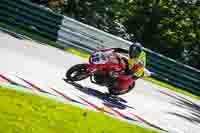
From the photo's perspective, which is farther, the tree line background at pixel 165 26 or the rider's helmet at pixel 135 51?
the tree line background at pixel 165 26

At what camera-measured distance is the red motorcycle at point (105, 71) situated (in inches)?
487

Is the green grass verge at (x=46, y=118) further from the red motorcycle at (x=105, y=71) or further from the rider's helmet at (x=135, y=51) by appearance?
the rider's helmet at (x=135, y=51)

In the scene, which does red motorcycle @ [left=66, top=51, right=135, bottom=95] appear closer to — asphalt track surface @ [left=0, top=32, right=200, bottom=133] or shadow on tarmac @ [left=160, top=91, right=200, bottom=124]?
asphalt track surface @ [left=0, top=32, right=200, bottom=133]

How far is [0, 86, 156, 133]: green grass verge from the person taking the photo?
7203 mm

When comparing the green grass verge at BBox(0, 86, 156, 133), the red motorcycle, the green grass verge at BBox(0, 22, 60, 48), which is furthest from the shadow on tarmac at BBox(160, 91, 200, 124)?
the green grass verge at BBox(0, 86, 156, 133)

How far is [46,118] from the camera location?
7957 millimetres

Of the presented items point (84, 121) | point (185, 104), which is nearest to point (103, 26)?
point (185, 104)

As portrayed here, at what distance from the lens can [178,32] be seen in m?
32.0

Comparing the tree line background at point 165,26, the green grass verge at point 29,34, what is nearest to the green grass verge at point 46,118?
the green grass verge at point 29,34

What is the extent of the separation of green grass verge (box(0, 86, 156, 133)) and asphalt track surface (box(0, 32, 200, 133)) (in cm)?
126

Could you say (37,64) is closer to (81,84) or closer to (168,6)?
(81,84)

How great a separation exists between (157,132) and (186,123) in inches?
119

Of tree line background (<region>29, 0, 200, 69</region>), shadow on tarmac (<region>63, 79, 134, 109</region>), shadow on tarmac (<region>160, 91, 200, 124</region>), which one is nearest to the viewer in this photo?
shadow on tarmac (<region>63, 79, 134, 109</region>)

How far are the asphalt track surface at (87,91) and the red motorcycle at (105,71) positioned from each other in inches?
10.0
